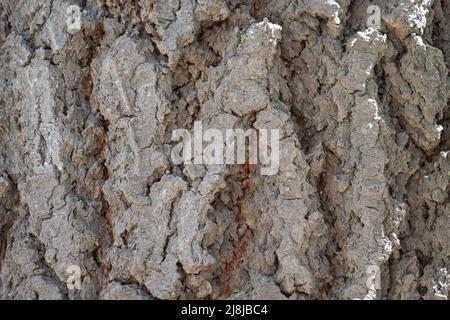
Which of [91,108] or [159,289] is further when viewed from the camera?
[91,108]

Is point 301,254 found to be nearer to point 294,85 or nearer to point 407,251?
point 407,251

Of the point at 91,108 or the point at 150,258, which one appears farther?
the point at 91,108

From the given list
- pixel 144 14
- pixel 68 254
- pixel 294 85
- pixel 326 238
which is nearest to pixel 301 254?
pixel 326 238

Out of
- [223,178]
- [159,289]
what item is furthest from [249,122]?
[159,289]

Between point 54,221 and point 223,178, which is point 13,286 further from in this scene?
point 223,178

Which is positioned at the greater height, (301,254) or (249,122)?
(249,122)

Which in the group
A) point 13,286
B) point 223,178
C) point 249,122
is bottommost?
point 13,286
